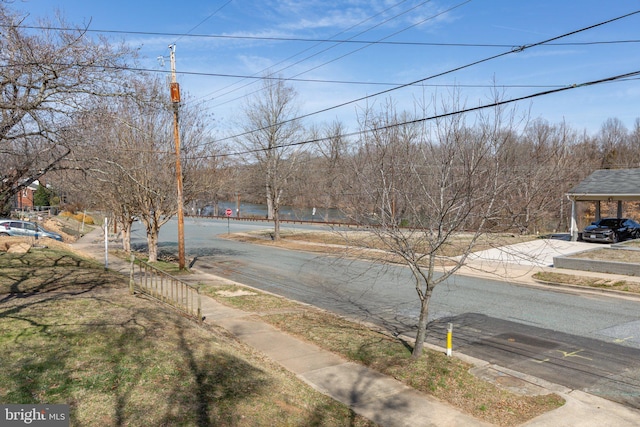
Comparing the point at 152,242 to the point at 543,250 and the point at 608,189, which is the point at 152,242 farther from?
the point at 608,189

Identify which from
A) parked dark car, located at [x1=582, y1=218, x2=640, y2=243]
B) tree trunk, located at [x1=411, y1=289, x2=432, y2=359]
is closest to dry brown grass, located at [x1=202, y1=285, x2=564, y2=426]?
tree trunk, located at [x1=411, y1=289, x2=432, y2=359]

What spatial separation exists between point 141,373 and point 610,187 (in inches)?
1211

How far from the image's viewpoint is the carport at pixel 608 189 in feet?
93.2

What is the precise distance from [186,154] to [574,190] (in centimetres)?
2347

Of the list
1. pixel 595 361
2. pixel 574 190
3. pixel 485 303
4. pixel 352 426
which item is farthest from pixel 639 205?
pixel 352 426

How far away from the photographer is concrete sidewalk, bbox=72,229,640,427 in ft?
21.3

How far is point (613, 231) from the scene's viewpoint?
28656mm

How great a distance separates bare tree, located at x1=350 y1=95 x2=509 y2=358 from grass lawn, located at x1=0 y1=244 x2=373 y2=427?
2939 mm

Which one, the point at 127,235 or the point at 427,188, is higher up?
the point at 427,188

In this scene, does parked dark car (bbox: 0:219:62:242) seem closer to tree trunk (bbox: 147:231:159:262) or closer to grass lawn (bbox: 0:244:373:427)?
tree trunk (bbox: 147:231:159:262)

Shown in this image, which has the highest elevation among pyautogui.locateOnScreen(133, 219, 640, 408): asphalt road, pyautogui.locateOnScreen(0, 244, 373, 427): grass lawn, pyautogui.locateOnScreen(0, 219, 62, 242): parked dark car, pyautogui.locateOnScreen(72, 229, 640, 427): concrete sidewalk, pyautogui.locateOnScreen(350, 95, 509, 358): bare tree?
pyautogui.locateOnScreen(350, 95, 509, 358): bare tree

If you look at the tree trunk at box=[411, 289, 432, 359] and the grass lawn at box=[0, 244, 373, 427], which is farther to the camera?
the tree trunk at box=[411, 289, 432, 359]

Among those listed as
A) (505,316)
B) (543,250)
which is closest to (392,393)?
(505,316)

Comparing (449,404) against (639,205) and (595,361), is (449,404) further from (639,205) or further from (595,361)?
(639,205)
